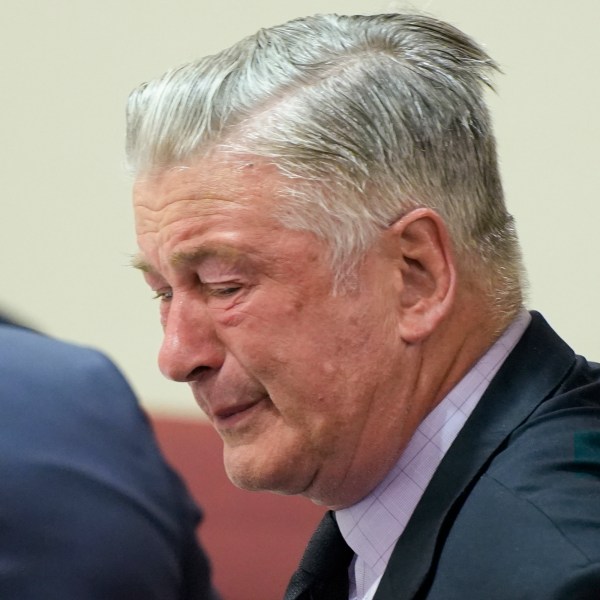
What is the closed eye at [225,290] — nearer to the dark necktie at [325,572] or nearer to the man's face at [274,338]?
the man's face at [274,338]

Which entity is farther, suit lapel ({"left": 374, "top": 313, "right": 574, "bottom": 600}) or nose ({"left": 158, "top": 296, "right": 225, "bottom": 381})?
nose ({"left": 158, "top": 296, "right": 225, "bottom": 381})

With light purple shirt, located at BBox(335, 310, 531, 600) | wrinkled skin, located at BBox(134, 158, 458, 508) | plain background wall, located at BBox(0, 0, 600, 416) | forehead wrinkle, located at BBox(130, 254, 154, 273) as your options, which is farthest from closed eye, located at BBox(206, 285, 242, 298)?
plain background wall, located at BBox(0, 0, 600, 416)

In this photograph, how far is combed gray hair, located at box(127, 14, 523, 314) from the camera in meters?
1.22

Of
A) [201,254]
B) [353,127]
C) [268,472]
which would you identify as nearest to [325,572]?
[268,472]

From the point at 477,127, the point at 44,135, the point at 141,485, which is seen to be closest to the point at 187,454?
the point at 44,135

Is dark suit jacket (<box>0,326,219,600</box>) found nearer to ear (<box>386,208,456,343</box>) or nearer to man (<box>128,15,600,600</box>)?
man (<box>128,15,600,600</box>)

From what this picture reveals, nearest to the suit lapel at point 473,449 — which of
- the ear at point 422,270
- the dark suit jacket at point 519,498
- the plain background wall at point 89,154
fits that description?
the dark suit jacket at point 519,498

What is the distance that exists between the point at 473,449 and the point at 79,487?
0.42 m

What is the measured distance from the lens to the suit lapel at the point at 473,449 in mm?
1156

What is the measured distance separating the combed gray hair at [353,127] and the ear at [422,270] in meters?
0.02

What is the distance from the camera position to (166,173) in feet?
4.19

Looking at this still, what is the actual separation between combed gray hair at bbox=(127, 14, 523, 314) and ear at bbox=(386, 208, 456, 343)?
0.05 ft

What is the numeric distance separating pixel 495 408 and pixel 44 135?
1.98m

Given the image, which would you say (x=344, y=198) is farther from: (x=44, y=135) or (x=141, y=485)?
(x=44, y=135)
